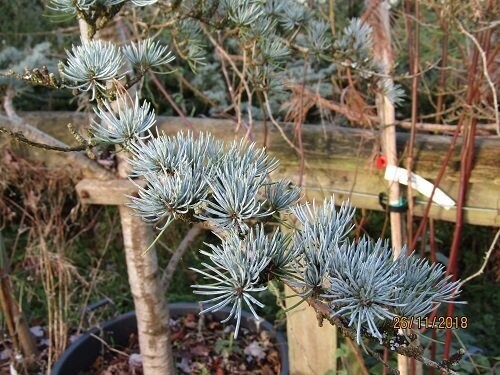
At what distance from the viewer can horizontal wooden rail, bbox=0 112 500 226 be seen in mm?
1243

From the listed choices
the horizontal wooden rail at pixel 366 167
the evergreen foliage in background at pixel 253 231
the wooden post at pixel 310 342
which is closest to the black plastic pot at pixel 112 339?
the wooden post at pixel 310 342

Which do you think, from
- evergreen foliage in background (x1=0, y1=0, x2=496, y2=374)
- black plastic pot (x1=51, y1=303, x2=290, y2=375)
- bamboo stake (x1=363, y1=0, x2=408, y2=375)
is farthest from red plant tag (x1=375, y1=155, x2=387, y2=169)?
evergreen foliage in background (x1=0, y1=0, x2=496, y2=374)

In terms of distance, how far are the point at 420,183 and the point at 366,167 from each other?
146 millimetres

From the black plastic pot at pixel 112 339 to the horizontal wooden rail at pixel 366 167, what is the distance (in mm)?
530

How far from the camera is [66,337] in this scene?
74.4 inches

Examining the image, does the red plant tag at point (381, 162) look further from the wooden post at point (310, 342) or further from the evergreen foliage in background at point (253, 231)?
the evergreen foliage in background at point (253, 231)

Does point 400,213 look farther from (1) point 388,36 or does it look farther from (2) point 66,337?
(2) point 66,337

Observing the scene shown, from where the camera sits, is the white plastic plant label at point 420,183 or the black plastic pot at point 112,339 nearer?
the white plastic plant label at point 420,183

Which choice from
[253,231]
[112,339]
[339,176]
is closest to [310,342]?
[339,176]

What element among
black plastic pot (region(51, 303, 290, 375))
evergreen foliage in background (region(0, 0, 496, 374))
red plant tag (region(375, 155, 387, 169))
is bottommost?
black plastic pot (region(51, 303, 290, 375))

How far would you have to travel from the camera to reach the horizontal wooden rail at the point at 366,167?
1.24 m

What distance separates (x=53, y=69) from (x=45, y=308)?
102 cm

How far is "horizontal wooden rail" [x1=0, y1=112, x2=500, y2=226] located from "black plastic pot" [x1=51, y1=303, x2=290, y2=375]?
1.74ft

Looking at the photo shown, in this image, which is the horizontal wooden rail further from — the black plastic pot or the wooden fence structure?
the black plastic pot
